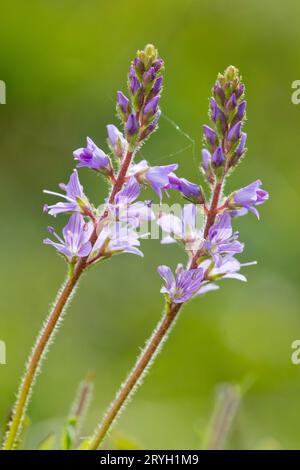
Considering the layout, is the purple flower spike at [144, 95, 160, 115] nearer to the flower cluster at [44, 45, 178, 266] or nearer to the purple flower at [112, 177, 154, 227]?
the flower cluster at [44, 45, 178, 266]

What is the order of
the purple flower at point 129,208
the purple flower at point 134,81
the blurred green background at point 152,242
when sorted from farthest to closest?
the blurred green background at point 152,242 < the purple flower at point 134,81 < the purple flower at point 129,208

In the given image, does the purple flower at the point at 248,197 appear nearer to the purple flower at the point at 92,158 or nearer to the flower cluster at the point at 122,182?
the flower cluster at the point at 122,182

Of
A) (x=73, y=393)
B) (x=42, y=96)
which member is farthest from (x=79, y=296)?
(x=42, y=96)

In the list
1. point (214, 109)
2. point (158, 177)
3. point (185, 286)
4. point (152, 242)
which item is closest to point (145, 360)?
point (185, 286)

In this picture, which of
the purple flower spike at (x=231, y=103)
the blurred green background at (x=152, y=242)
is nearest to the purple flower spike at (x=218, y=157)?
the purple flower spike at (x=231, y=103)

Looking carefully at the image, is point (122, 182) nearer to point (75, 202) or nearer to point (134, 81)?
point (75, 202)

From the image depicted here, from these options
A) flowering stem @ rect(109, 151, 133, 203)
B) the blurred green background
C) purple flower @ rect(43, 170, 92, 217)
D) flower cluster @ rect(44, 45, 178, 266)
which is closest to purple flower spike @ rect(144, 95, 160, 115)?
flower cluster @ rect(44, 45, 178, 266)
